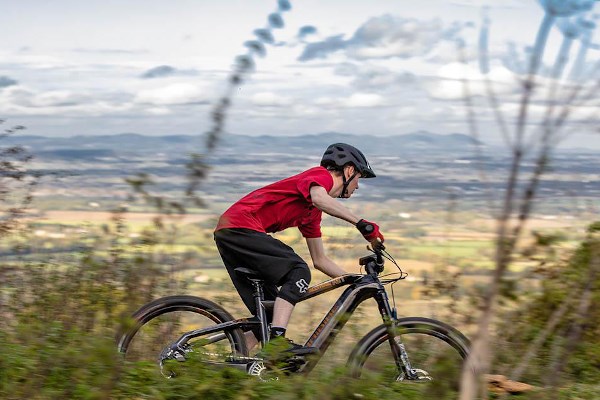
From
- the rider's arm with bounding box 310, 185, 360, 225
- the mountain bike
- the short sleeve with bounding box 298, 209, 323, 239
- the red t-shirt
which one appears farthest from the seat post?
the rider's arm with bounding box 310, 185, 360, 225

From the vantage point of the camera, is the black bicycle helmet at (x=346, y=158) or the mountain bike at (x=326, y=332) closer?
the mountain bike at (x=326, y=332)

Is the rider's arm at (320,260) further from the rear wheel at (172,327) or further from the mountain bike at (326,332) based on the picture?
the rear wheel at (172,327)

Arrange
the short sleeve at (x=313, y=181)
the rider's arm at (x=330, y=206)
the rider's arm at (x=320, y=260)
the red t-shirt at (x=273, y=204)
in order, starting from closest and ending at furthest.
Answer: the rider's arm at (x=330, y=206) → the short sleeve at (x=313, y=181) → the red t-shirt at (x=273, y=204) → the rider's arm at (x=320, y=260)

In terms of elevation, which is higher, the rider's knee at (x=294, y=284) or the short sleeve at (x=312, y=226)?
the short sleeve at (x=312, y=226)

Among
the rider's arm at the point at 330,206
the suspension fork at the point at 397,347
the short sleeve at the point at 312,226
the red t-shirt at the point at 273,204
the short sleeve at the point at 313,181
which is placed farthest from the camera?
the short sleeve at the point at 312,226

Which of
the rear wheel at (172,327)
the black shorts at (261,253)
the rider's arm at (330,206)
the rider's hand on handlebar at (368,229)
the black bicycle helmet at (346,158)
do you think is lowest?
the rear wheel at (172,327)

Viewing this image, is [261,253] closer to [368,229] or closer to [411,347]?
[368,229]

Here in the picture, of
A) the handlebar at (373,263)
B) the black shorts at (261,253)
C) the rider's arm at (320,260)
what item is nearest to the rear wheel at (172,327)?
the black shorts at (261,253)

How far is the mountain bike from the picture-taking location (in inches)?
276

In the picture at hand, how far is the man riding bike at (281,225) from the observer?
22.7 feet

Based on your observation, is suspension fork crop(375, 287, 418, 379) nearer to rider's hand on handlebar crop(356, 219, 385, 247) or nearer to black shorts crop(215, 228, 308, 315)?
rider's hand on handlebar crop(356, 219, 385, 247)

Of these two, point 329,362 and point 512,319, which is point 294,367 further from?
point 512,319

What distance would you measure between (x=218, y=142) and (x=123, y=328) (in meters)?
1.18

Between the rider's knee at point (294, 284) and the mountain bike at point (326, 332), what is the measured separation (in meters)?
0.08
